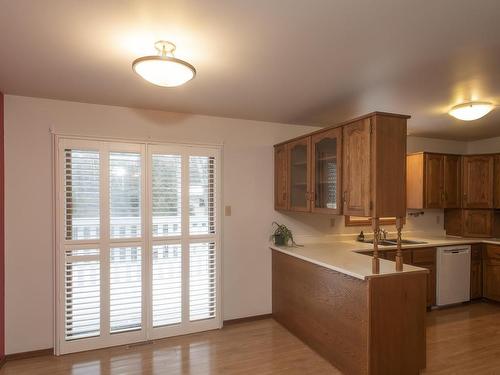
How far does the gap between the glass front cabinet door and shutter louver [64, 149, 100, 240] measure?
2.17 meters

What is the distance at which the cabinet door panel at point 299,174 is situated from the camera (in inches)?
126

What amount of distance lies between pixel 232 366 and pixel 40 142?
273 cm

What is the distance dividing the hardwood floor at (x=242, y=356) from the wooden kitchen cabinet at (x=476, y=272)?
0.84 m

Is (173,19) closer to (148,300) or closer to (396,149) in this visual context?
(396,149)

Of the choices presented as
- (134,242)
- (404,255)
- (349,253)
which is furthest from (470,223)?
(134,242)

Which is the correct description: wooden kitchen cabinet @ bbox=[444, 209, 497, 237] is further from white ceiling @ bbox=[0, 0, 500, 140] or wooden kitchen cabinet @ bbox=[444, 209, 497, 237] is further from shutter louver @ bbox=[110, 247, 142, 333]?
shutter louver @ bbox=[110, 247, 142, 333]

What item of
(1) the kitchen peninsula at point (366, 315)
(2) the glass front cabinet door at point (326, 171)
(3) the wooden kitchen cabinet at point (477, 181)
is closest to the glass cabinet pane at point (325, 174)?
(2) the glass front cabinet door at point (326, 171)

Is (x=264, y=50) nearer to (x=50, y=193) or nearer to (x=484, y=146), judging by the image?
(x=50, y=193)

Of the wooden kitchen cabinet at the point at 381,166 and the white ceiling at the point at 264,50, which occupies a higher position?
the white ceiling at the point at 264,50

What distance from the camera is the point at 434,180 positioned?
436 centimetres

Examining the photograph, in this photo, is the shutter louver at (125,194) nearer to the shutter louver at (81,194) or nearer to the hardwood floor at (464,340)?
the shutter louver at (81,194)

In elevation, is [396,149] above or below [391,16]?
below

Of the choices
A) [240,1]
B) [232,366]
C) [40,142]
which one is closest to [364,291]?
[232,366]

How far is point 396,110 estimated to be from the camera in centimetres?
326
